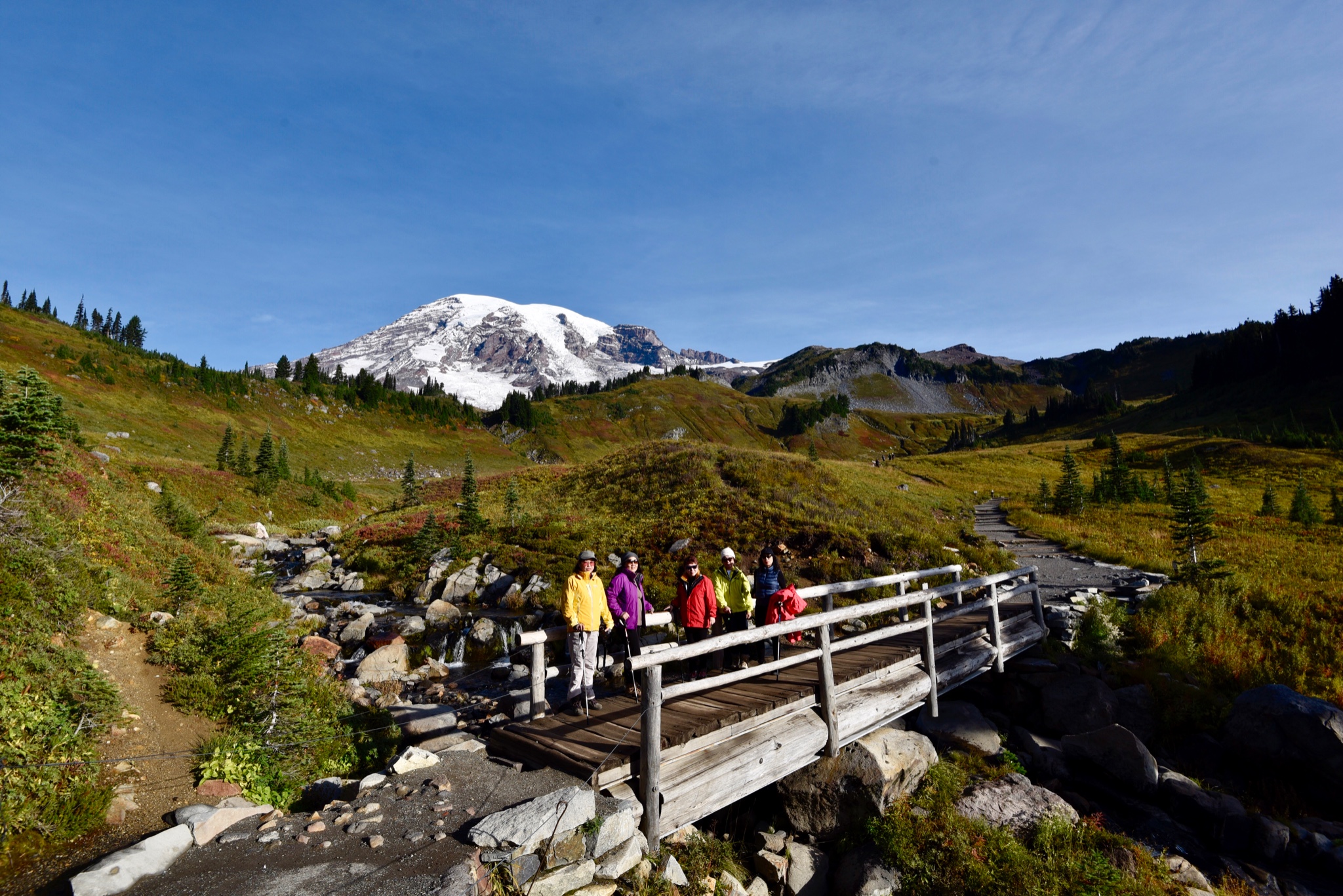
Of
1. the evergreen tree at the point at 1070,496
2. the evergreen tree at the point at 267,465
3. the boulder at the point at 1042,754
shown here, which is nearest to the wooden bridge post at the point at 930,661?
the boulder at the point at 1042,754

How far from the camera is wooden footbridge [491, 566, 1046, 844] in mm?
7195

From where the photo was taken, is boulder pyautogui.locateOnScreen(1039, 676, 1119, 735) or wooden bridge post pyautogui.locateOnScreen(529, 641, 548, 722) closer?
wooden bridge post pyautogui.locateOnScreen(529, 641, 548, 722)

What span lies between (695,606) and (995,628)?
27.5 ft

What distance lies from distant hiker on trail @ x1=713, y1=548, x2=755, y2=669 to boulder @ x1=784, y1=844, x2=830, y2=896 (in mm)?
3171

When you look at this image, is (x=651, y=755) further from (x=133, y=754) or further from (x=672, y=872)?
(x=133, y=754)

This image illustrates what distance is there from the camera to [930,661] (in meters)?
12.3

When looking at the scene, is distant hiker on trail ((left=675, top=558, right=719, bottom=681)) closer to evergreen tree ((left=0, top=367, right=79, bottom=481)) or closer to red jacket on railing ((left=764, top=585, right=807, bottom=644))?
red jacket on railing ((left=764, top=585, right=807, bottom=644))

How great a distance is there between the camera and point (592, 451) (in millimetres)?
138500

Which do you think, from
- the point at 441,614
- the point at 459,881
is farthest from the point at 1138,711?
the point at 441,614

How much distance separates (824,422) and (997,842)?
187 m

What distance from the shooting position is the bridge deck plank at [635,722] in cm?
746

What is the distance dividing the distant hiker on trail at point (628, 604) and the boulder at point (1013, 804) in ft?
19.9

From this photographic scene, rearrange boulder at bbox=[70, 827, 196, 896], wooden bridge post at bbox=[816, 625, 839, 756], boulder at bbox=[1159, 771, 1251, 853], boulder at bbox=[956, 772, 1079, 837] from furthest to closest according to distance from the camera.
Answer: boulder at bbox=[1159, 771, 1251, 853]
boulder at bbox=[956, 772, 1079, 837]
wooden bridge post at bbox=[816, 625, 839, 756]
boulder at bbox=[70, 827, 196, 896]

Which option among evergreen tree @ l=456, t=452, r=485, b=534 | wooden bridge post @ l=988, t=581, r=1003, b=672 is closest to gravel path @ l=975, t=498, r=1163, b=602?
wooden bridge post @ l=988, t=581, r=1003, b=672
